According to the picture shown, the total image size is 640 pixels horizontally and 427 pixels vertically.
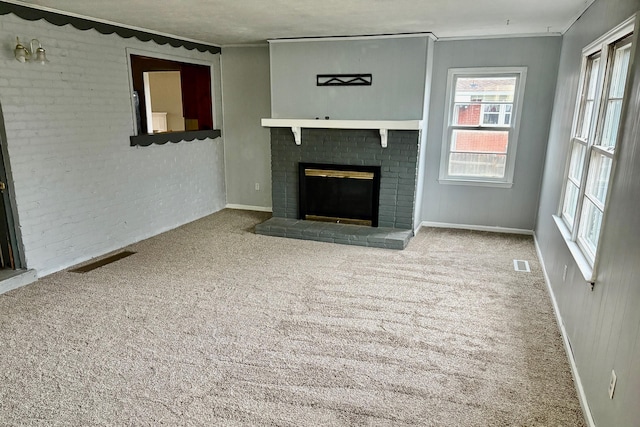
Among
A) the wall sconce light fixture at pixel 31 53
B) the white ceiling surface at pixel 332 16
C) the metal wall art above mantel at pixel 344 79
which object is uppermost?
the white ceiling surface at pixel 332 16

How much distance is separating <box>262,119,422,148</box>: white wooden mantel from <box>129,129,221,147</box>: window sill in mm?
1093

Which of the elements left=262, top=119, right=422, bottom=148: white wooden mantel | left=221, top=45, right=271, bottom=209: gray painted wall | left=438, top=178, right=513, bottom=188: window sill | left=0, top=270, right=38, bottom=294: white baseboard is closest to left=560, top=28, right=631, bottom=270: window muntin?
A: left=262, top=119, right=422, bottom=148: white wooden mantel

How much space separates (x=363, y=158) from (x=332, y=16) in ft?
5.72

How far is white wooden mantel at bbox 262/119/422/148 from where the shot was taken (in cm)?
479

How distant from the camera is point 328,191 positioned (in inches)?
213

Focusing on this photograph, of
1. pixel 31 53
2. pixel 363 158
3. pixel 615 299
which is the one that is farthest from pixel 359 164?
pixel 615 299

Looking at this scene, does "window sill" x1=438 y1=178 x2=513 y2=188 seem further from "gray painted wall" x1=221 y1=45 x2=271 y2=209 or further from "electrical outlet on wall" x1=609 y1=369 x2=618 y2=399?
"electrical outlet on wall" x1=609 y1=369 x2=618 y2=399

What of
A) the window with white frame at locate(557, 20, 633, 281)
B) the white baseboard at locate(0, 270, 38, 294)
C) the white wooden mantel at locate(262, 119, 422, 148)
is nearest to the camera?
the window with white frame at locate(557, 20, 633, 281)

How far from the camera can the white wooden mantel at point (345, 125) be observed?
4789 millimetres

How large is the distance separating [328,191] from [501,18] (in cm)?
260

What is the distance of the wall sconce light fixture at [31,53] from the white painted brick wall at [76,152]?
7cm

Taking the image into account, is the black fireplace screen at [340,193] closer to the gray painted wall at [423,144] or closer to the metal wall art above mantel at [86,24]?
the gray painted wall at [423,144]

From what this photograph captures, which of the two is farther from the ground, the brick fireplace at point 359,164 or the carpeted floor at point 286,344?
→ the brick fireplace at point 359,164

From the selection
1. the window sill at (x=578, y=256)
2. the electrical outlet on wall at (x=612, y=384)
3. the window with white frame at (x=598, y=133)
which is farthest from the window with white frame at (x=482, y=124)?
the electrical outlet on wall at (x=612, y=384)
